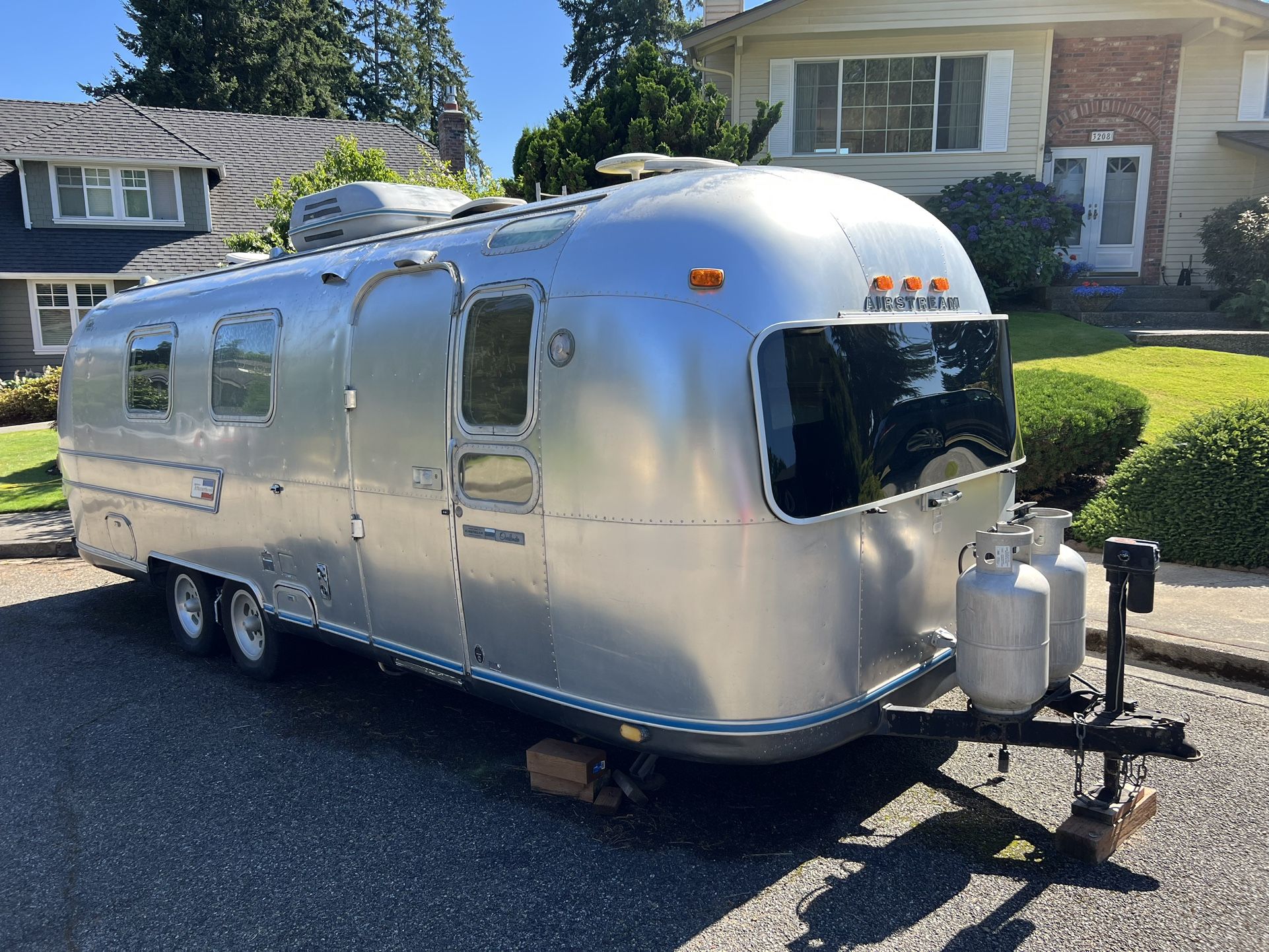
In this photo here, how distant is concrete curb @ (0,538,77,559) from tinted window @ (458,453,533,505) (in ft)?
25.7

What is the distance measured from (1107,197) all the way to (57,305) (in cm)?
2384

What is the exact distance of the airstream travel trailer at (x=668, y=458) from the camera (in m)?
3.74

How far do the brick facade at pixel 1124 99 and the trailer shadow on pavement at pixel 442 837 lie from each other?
16439 millimetres

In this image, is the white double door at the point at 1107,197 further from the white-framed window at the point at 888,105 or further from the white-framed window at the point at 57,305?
the white-framed window at the point at 57,305

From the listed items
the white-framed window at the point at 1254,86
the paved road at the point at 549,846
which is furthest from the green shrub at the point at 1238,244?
the paved road at the point at 549,846

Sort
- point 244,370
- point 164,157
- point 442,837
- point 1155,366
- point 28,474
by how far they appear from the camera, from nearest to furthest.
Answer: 1. point 442,837
2. point 244,370
3. point 1155,366
4. point 28,474
5. point 164,157

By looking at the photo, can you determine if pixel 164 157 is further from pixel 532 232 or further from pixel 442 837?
pixel 442 837

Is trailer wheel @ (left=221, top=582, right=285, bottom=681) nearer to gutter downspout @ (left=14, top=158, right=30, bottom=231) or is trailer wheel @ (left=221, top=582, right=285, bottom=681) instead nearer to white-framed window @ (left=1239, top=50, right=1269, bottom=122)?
white-framed window @ (left=1239, top=50, right=1269, bottom=122)

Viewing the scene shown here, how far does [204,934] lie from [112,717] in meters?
2.65

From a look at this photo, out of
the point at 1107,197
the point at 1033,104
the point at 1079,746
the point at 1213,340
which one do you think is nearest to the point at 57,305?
the point at 1033,104

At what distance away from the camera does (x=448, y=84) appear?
52.9 m

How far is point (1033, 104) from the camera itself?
17812 mm

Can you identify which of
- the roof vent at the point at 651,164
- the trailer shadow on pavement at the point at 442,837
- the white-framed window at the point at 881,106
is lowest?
the trailer shadow on pavement at the point at 442,837

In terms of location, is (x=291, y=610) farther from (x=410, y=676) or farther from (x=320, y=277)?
(x=320, y=277)
